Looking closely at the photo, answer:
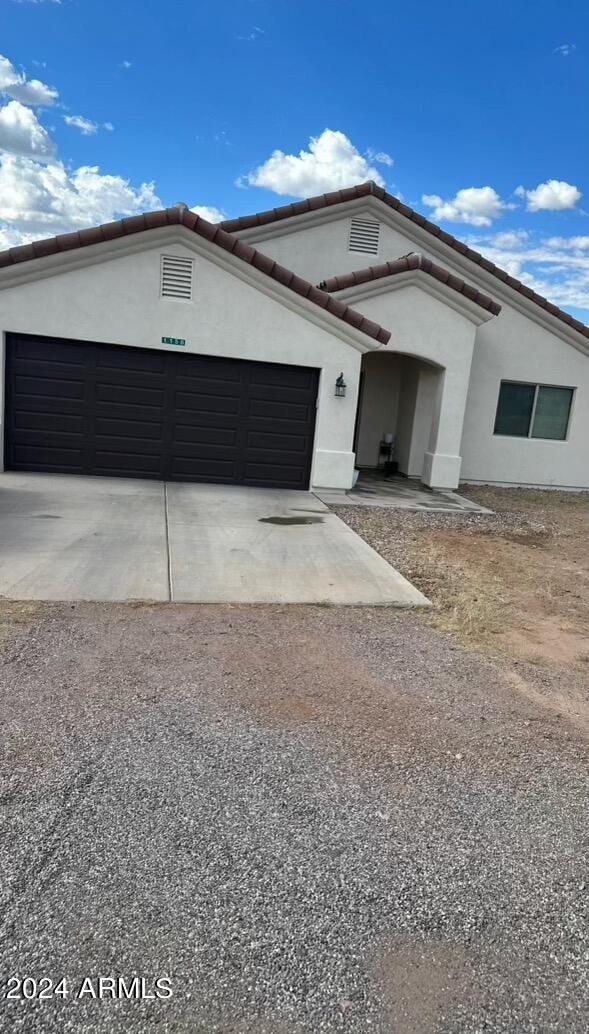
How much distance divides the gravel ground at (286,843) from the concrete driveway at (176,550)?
4.58 ft

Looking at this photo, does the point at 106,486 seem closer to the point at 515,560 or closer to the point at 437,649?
the point at 515,560

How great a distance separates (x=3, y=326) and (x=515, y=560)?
884 centimetres

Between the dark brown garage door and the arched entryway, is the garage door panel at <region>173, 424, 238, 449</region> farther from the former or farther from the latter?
the arched entryway

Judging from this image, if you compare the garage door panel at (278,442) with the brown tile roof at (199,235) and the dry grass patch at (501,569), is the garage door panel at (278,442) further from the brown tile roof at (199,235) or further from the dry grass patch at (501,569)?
the brown tile roof at (199,235)

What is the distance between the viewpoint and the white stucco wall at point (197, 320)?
11070 millimetres

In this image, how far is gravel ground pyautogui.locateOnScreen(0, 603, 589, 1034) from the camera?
7.00ft

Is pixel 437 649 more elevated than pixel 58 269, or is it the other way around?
pixel 58 269

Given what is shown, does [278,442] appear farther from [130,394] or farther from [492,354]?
[492,354]

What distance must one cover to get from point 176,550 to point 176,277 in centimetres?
604

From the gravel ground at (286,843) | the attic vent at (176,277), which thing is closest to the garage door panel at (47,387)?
the attic vent at (176,277)

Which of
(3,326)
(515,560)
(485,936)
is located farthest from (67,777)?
(3,326)

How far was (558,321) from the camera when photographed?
15.0m

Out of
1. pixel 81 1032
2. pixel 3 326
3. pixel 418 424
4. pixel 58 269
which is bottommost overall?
pixel 81 1032

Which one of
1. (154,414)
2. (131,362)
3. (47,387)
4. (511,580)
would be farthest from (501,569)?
(47,387)
